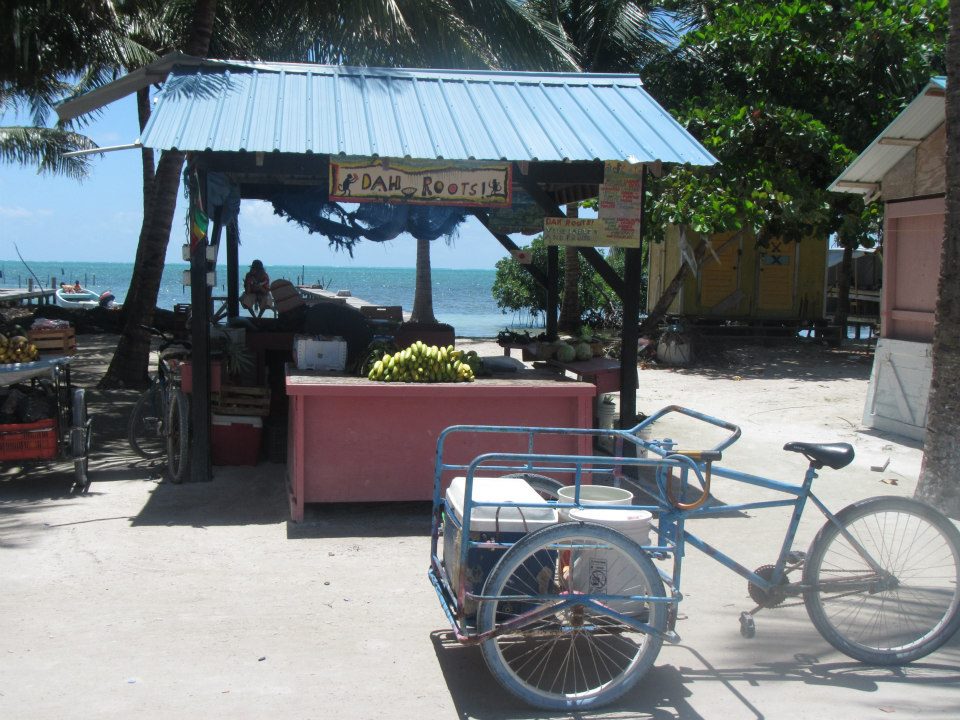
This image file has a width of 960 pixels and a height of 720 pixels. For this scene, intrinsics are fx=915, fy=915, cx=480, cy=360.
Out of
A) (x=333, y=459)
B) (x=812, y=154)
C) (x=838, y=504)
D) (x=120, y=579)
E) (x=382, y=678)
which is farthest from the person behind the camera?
(x=812, y=154)

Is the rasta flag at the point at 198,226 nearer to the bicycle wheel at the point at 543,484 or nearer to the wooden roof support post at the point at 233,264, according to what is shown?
the bicycle wheel at the point at 543,484

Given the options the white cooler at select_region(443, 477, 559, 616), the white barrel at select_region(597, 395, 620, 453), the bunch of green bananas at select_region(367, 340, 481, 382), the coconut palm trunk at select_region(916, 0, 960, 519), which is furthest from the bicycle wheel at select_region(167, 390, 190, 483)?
the coconut palm trunk at select_region(916, 0, 960, 519)

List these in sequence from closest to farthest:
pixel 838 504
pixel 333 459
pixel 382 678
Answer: pixel 382 678, pixel 333 459, pixel 838 504

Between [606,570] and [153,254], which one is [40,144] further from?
[606,570]

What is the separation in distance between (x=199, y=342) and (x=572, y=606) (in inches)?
194

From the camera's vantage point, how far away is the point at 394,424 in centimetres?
716

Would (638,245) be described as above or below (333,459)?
above

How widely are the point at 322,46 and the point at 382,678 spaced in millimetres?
12743

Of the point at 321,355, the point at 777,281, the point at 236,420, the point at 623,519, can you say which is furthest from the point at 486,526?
the point at 777,281

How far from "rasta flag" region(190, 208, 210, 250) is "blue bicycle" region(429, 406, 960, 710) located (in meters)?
3.98

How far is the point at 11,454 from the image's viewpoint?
7.16 metres

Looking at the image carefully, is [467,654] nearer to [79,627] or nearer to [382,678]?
[382,678]

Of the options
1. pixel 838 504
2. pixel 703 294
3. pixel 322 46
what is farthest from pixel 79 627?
pixel 703 294

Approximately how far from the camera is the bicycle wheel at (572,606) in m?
3.93
